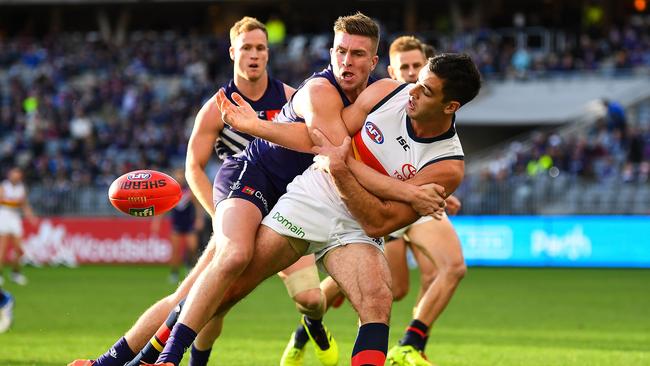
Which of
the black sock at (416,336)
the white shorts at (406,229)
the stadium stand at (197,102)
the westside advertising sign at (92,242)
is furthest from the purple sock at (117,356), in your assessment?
the westside advertising sign at (92,242)

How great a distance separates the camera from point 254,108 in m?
8.98

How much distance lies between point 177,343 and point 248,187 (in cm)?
122

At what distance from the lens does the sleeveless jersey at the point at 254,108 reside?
348 inches

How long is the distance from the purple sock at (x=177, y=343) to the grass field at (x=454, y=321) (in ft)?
9.69

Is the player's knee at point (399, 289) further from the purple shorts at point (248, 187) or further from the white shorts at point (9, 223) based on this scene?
the white shorts at point (9, 223)

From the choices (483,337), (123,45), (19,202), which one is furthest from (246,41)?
(123,45)

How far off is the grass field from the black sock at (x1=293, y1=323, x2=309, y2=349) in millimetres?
656

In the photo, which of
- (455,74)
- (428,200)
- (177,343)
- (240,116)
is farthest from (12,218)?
(455,74)

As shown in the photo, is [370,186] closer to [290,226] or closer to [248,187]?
[290,226]

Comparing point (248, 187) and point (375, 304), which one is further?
point (248, 187)

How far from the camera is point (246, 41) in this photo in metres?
9.05

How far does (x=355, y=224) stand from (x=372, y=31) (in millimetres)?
1222

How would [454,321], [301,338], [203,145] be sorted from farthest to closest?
[454,321] < [301,338] < [203,145]

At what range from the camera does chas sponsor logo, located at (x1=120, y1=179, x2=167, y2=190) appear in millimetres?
8109
